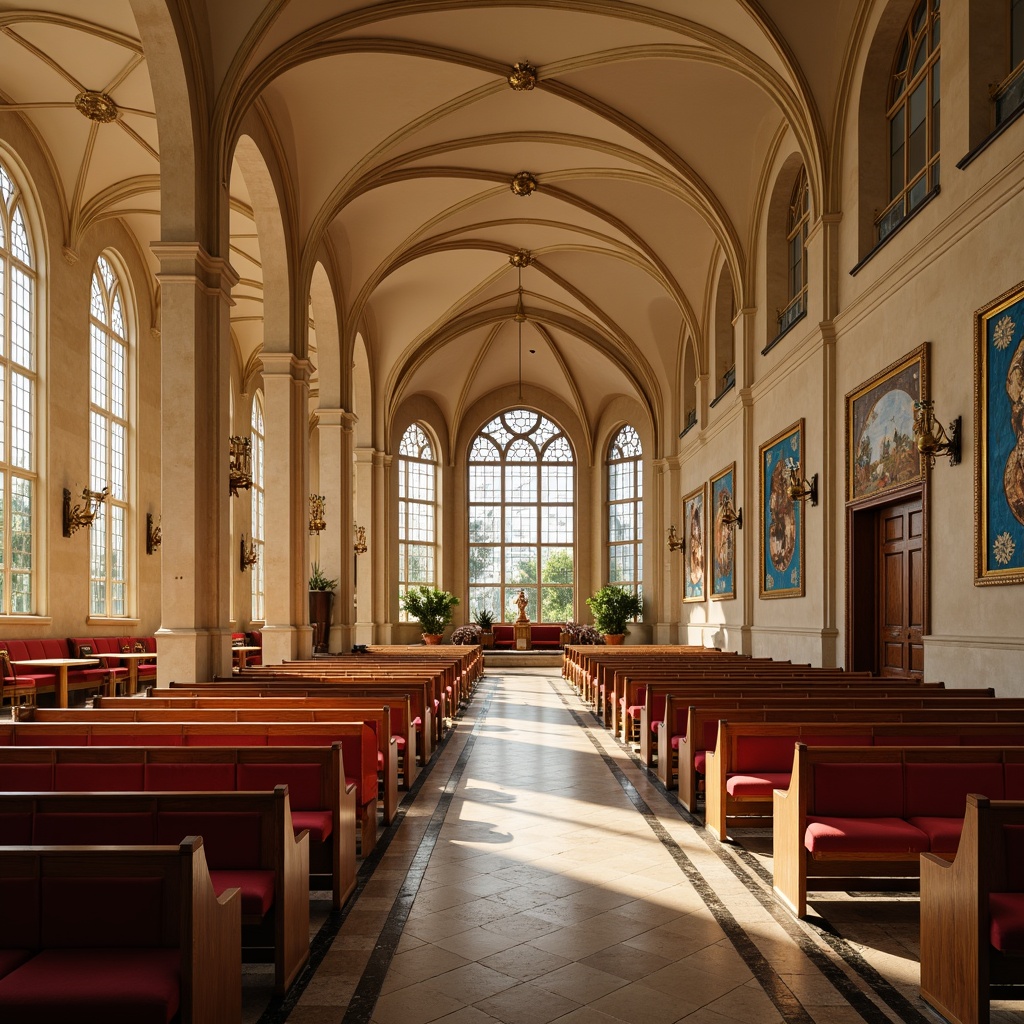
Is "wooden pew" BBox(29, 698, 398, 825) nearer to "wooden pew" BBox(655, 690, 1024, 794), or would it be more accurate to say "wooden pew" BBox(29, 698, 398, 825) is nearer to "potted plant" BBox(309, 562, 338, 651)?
"wooden pew" BBox(655, 690, 1024, 794)

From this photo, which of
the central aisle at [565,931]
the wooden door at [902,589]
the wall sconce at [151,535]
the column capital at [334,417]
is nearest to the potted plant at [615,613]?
the column capital at [334,417]

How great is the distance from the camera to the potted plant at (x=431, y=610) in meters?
24.7

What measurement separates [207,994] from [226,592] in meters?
7.47

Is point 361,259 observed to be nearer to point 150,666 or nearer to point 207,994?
point 150,666

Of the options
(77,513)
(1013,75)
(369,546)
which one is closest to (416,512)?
(369,546)

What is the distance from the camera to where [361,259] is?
1738 centimetres

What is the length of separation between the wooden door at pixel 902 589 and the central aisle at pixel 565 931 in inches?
157

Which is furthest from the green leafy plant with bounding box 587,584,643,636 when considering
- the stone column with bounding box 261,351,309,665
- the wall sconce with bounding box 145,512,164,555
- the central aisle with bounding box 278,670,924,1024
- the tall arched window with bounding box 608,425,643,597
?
the central aisle with bounding box 278,670,924,1024

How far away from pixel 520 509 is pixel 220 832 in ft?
87.1

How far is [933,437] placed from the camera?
855 cm

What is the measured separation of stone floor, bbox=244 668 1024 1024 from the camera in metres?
3.58

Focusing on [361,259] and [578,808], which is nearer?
[578,808]

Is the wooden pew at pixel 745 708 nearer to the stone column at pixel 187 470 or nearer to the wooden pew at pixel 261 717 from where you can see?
the wooden pew at pixel 261 717

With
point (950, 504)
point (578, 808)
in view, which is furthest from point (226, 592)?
point (950, 504)
